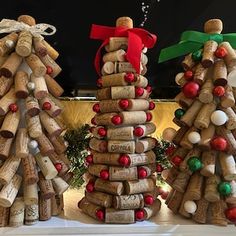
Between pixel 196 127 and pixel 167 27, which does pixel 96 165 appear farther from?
pixel 167 27

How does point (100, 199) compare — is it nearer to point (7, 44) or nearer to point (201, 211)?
point (201, 211)

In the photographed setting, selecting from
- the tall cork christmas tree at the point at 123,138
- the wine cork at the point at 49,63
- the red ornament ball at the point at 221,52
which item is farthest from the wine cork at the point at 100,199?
the red ornament ball at the point at 221,52

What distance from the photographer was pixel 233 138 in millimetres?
959

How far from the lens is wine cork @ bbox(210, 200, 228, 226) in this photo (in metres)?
0.95

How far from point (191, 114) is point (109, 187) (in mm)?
266

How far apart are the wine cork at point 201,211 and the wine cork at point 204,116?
0.59 ft

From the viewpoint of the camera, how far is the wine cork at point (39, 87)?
0.93 metres

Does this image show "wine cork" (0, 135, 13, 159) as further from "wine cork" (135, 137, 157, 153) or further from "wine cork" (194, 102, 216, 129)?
"wine cork" (194, 102, 216, 129)

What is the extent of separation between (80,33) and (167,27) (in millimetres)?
276

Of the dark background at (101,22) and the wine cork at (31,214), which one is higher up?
the dark background at (101,22)

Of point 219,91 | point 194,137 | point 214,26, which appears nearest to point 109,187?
point 194,137

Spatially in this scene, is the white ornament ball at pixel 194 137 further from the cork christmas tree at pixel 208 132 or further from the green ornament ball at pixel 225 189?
the green ornament ball at pixel 225 189

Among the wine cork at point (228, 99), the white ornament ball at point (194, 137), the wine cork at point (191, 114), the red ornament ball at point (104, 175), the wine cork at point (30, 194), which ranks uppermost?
the wine cork at point (228, 99)

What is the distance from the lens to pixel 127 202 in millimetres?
945
